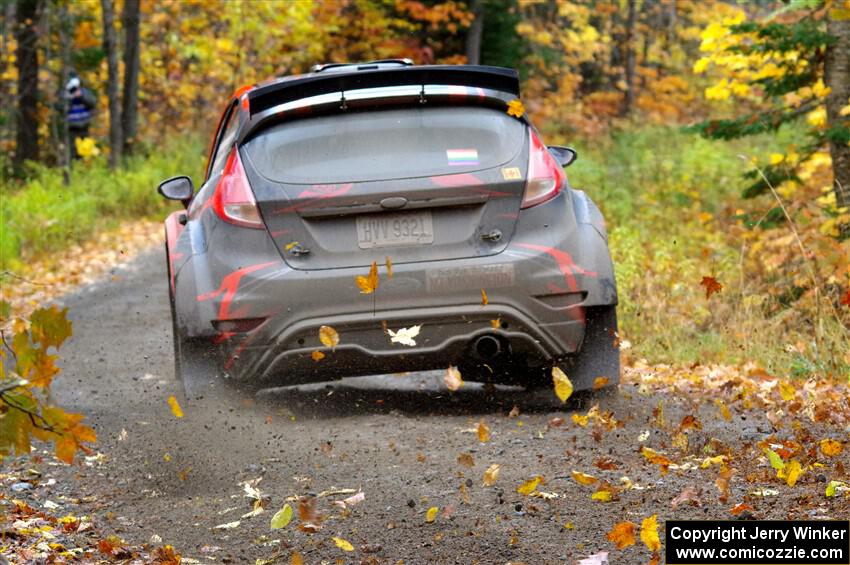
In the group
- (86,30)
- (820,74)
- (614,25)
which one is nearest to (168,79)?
(86,30)

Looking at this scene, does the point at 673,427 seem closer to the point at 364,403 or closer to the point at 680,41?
the point at 364,403

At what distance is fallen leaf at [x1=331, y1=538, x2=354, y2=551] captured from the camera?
13.8 feet

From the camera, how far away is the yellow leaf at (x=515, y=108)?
6199 millimetres

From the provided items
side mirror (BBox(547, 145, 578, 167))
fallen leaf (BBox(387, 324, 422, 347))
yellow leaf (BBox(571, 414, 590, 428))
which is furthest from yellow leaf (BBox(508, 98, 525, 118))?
yellow leaf (BBox(571, 414, 590, 428))

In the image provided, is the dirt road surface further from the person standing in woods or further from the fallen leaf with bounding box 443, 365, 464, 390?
the person standing in woods

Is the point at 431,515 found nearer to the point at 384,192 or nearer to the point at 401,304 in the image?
the point at 401,304

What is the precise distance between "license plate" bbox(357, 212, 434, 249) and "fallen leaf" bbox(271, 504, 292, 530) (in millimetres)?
1665

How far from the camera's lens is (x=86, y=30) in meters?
33.3

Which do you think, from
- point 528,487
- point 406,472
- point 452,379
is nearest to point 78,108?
point 452,379

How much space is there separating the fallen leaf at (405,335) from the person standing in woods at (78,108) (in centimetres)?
2108

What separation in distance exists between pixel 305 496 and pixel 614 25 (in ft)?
125

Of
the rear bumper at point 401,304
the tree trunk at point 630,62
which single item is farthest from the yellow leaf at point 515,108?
the tree trunk at point 630,62

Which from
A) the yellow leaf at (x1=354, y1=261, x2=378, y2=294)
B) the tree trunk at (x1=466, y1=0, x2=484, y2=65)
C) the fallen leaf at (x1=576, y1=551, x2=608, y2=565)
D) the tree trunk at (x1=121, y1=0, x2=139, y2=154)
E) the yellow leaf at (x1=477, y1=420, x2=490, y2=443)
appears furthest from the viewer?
the tree trunk at (x1=466, y1=0, x2=484, y2=65)

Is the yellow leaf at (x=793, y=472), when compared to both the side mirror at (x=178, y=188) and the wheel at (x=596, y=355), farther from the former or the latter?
the side mirror at (x=178, y=188)
